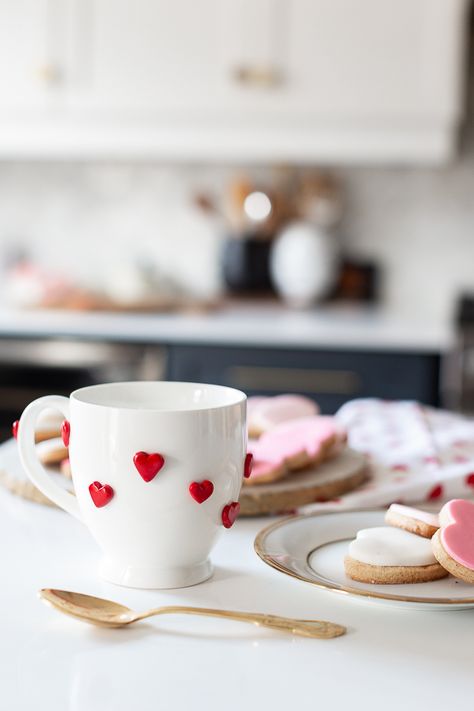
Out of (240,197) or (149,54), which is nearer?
(149,54)

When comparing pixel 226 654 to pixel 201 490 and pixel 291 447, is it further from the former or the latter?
pixel 291 447

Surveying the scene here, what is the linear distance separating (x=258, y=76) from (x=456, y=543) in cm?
208

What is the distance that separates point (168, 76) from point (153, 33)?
5.0 inches

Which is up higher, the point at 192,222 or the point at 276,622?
the point at 192,222

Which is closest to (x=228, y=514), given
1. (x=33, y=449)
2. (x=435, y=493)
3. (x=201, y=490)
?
(x=201, y=490)

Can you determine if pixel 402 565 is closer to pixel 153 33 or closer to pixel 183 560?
pixel 183 560

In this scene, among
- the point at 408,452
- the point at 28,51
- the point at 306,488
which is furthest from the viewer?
the point at 28,51

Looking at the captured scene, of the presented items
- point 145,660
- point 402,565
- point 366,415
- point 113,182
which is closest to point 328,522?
point 402,565

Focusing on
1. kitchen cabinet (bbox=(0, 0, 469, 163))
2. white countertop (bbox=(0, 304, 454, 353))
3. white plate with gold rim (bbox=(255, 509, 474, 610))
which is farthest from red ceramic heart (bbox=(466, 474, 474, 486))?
kitchen cabinet (bbox=(0, 0, 469, 163))

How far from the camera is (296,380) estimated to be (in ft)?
7.60

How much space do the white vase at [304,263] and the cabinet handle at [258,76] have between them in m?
0.48

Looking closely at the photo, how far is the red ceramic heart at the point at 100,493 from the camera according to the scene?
1.94 ft

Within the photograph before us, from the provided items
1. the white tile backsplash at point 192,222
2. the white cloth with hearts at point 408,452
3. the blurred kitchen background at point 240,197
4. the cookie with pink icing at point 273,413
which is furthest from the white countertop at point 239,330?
the cookie with pink icing at point 273,413

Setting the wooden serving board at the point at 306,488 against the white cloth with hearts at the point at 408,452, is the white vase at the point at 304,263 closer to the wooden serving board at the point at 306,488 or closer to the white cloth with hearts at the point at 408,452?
the white cloth with hearts at the point at 408,452
